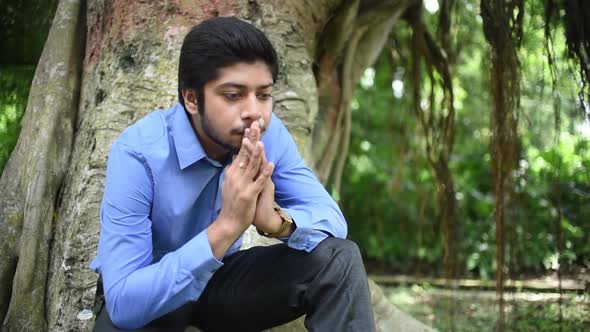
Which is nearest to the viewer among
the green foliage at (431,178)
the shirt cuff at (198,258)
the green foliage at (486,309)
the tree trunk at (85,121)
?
the shirt cuff at (198,258)

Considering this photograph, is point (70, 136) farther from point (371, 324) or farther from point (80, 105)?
point (371, 324)

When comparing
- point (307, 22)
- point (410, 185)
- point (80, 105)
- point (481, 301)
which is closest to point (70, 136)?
point (80, 105)

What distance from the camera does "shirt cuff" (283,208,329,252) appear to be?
2.44m

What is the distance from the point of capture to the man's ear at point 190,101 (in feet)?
8.25

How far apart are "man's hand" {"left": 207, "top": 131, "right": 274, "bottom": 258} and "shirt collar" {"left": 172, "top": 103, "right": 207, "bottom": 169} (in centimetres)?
25

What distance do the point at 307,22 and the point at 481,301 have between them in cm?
323

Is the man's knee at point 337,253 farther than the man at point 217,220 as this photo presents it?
Yes

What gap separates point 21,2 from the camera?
14.4ft

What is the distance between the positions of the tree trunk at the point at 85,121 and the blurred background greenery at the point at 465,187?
7.13 ft

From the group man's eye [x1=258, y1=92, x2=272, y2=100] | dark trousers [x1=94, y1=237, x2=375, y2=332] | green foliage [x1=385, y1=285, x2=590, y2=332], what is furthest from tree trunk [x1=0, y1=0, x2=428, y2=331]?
green foliage [x1=385, y1=285, x2=590, y2=332]

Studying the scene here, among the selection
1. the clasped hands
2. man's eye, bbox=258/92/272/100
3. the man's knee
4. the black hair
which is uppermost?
the black hair

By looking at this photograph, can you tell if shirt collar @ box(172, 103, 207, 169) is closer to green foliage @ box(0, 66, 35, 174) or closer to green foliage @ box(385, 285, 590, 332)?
green foliage @ box(0, 66, 35, 174)

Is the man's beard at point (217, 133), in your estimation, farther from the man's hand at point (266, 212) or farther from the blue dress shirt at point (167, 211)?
the man's hand at point (266, 212)

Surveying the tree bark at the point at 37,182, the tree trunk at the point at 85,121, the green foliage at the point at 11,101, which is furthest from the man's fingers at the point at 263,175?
the green foliage at the point at 11,101
